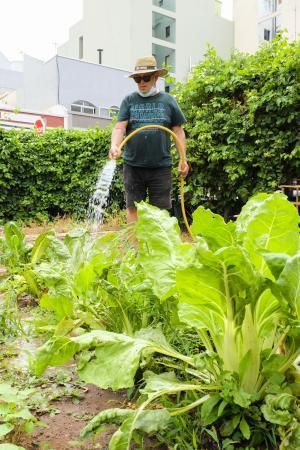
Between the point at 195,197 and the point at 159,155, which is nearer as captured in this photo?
the point at 159,155

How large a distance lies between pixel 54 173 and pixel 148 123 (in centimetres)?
545

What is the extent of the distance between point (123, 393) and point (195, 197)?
5.13 m

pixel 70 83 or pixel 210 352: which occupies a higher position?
pixel 70 83

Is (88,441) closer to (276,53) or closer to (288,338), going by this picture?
(288,338)

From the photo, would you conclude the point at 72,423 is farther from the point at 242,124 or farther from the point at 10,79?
the point at 10,79

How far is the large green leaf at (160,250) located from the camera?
1.47m

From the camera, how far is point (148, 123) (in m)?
3.81

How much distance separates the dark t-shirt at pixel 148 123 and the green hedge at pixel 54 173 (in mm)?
4771

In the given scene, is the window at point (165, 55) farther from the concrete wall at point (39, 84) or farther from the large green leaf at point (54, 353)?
the large green leaf at point (54, 353)

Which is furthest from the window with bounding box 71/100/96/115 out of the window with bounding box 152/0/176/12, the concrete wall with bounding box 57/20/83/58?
the window with bounding box 152/0/176/12

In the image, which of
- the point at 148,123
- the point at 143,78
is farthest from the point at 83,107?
the point at 148,123

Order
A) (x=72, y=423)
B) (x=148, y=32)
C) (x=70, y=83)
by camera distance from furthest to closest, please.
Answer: (x=148, y=32) < (x=70, y=83) < (x=72, y=423)

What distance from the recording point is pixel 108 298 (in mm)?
1891

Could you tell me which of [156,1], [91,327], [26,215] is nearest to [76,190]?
[26,215]
